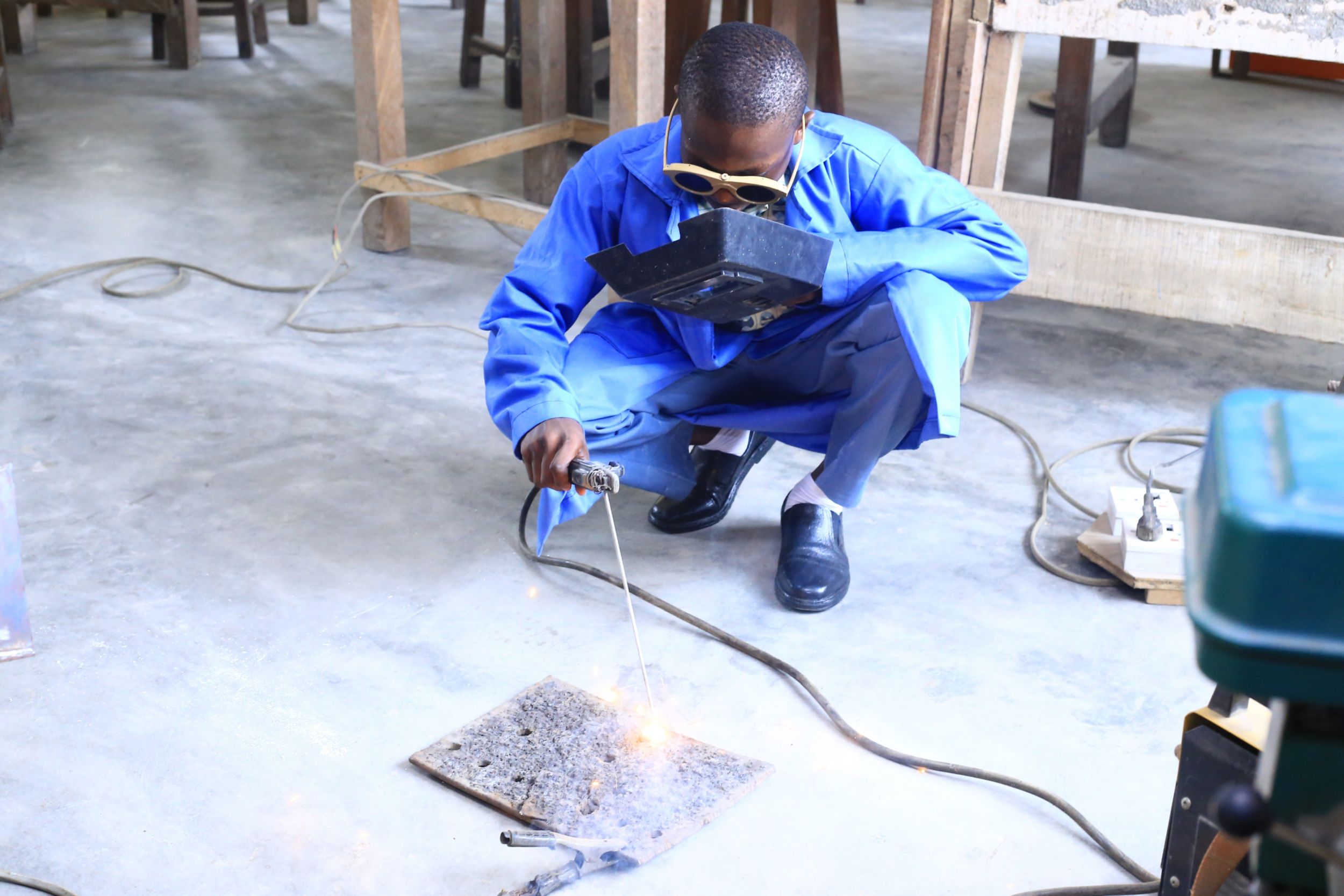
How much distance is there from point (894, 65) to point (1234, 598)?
6073 millimetres

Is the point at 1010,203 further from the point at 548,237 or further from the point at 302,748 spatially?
the point at 302,748

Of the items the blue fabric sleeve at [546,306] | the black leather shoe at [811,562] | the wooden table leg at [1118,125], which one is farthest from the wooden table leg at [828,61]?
the black leather shoe at [811,562]

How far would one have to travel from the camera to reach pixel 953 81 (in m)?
2.72

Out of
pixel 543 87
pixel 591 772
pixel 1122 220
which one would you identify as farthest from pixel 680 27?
pixel 591 772

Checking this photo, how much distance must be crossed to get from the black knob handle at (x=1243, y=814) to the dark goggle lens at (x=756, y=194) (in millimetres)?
1391

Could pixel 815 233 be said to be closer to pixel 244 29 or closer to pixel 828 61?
pixel 828 61

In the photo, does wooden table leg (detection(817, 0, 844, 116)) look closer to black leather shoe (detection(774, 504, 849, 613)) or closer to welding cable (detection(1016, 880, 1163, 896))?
black leather shoe (detection(774, 504, 849, 613))

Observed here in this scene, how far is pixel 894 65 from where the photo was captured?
6.25 metres

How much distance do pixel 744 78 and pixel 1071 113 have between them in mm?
2529

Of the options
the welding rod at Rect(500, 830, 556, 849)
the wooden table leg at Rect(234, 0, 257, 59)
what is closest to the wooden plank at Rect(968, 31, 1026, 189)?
the welding rod at Rect(500, 830, 556, 849)

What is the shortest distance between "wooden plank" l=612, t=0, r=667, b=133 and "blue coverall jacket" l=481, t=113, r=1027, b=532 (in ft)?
2.53

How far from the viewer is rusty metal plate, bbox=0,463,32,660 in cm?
183

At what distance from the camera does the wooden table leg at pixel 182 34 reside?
584cm

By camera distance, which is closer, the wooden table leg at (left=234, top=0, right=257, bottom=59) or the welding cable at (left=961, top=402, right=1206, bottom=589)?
the welding cable at (left=961, top=402, right=1206, bottom=589)
